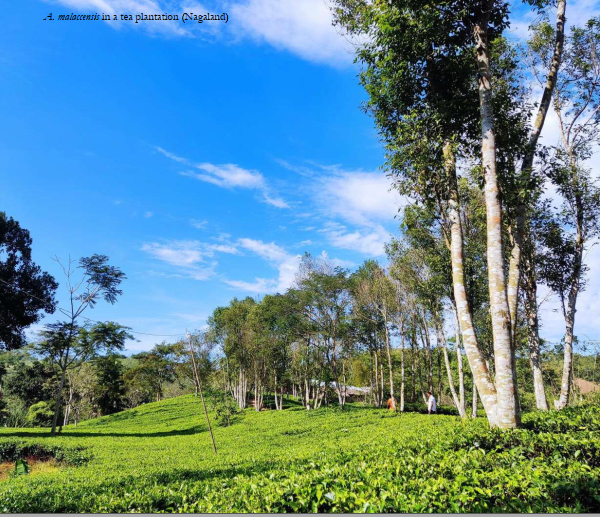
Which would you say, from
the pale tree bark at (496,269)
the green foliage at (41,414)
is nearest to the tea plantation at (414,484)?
the pale tree bark at (496,269)

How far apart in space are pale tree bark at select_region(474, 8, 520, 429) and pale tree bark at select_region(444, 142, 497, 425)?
10.5 inches

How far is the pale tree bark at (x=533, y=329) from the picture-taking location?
431 inches

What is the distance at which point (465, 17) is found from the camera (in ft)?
25.1

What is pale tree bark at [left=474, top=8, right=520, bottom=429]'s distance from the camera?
573 centimetres

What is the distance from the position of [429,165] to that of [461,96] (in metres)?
1.88

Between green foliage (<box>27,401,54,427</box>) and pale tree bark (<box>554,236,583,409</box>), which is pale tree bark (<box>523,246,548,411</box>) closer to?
pale tree bark (<box>554,236,583,409</box>)

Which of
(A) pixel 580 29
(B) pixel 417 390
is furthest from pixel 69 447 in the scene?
(B) pixel 417 390

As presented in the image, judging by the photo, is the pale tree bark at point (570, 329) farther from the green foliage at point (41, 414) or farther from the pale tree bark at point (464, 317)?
the green foliage at point (41, 414)

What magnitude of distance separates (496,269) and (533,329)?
7.78 metres

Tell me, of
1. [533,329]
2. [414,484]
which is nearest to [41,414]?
[533,329]

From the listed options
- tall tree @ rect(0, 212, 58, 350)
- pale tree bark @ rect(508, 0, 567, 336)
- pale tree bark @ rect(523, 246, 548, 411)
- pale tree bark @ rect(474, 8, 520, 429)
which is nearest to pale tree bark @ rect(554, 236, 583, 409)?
pale tree bark @ rect(523, 246, 548, 411)

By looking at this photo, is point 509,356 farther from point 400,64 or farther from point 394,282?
point 394,282

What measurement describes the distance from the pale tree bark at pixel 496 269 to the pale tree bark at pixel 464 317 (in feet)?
0.88

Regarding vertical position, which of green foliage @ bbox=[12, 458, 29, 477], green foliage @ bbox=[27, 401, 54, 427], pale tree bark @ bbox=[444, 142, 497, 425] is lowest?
green foliage @ bbox=[27, 401, 54, 427]
